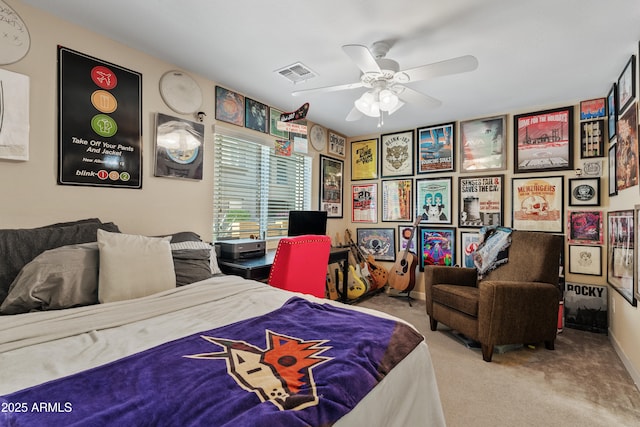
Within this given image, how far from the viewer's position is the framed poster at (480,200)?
3.70m

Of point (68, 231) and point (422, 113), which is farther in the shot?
point (422, 113)

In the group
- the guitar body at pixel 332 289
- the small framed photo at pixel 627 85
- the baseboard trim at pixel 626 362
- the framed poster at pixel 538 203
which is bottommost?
the baseboard trim at pixel 626 362

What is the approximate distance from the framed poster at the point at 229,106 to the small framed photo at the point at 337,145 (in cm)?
164

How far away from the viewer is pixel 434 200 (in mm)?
4172

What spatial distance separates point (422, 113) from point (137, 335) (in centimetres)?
368

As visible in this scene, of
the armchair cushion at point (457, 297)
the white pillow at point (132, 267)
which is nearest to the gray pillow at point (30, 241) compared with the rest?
the white pillow at point (132, 267)

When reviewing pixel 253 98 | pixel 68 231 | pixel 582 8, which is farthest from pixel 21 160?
pixel 582 8

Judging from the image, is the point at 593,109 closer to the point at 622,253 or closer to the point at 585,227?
the point at 585,227

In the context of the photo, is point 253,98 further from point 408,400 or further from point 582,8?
point 408,400

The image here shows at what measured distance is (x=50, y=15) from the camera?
1.94 meters

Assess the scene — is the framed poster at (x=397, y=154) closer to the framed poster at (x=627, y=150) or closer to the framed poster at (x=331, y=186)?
the framed poster at (x=331, y=186)

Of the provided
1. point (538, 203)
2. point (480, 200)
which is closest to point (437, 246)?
point (480, 200)

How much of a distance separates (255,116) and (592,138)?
3.66 meters

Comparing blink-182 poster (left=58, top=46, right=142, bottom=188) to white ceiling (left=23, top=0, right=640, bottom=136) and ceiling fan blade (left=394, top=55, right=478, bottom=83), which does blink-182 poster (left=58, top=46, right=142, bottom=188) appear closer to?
white ceiling (left=23, top=0, right=640, bottom=136)
